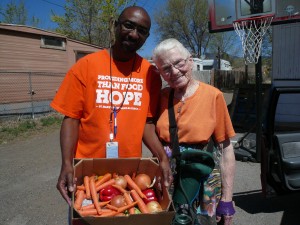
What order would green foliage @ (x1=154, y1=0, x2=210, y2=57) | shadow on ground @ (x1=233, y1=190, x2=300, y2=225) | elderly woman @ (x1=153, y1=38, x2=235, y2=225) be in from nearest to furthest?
1. elderly woman @ (x1=153, y1=38, x2=235, y2=225)
2. shadow on ground @ (x1=233, y1=190, x2=300, y2=225)
3. green foliage @ (x1=154, y1=0, x2=210, y2=57)

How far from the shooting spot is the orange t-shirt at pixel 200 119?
2.06 m

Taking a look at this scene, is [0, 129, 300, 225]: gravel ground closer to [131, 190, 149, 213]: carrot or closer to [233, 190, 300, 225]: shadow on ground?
[233, 190, 300, 225]: shadow on ground

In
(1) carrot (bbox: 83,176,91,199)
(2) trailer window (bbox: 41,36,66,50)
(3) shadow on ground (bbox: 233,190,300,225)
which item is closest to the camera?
(1) carrot (bbox: 83,176,91,199)

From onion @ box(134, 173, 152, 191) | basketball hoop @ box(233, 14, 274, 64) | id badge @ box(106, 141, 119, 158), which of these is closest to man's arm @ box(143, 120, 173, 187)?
onion @ box(134, 173, 152, 191)

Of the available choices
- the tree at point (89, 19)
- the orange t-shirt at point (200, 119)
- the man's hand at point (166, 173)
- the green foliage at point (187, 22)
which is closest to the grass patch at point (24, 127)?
the orange t-shirt at point (200, 119)

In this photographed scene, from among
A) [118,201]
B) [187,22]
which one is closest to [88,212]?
[118,201]

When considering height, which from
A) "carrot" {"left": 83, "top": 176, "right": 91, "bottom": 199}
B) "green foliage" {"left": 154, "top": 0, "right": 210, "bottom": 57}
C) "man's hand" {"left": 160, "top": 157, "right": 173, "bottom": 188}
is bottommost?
"carrot" {"left": 83, "top": 176, "right": 91, "bottom": 199}

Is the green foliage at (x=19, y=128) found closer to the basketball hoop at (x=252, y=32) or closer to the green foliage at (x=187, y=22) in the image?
the basketball hoop at (x=252, y=32)

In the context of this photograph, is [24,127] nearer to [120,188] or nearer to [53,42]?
[53,42]

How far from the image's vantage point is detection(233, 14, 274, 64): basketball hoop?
22.1 ft

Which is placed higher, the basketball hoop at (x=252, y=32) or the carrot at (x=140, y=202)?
the basketball hoop at (x=252, y=32)

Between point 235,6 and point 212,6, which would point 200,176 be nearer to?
point 235,6

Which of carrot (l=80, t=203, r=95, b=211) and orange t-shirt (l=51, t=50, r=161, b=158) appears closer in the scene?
carrot (l=80, t=203, r=95, b=211)

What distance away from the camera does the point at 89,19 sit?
30.3 m
